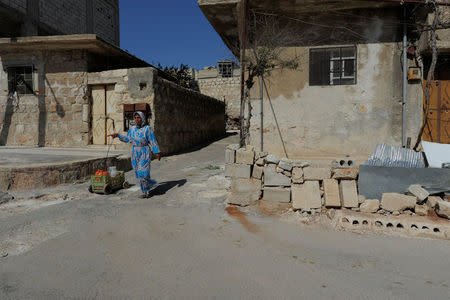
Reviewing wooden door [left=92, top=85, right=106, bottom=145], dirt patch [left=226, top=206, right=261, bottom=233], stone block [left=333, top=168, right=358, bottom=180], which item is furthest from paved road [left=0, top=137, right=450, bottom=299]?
wooden door [left=92, top=85, right=106, bottom=145]

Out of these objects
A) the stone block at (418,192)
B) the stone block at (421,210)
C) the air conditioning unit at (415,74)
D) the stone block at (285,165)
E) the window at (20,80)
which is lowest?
the stone block at (421,210)

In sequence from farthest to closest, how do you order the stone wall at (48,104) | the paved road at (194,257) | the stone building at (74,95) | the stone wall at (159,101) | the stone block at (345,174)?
the stone wall at (48,104), the stone building at (74,95), the stone wall at (159,101), the stone block at (345,174), the paved road at (194,257)

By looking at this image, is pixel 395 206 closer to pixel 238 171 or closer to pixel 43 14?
pixel 238 171

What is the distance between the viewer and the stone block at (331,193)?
14.2ft

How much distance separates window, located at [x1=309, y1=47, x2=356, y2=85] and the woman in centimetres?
385

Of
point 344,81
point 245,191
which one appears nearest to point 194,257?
point 245,191

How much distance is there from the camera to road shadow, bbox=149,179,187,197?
5574mm

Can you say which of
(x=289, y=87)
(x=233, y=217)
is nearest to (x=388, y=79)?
(x=289, y=87)

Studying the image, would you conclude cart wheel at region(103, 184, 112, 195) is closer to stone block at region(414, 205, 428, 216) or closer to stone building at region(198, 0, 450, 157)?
stone building at region(198, 0, 450, 157)

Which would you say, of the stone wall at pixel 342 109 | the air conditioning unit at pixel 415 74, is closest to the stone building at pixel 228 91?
the stone wall at pixel 342 109

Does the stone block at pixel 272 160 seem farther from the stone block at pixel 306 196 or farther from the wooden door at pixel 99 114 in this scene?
the wooden door at pixel 99 114

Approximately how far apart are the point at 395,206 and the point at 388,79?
11.2 ft

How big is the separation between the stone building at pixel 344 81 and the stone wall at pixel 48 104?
533 cm

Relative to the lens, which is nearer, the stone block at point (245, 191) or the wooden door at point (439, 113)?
the stone block at point (245, 191)
